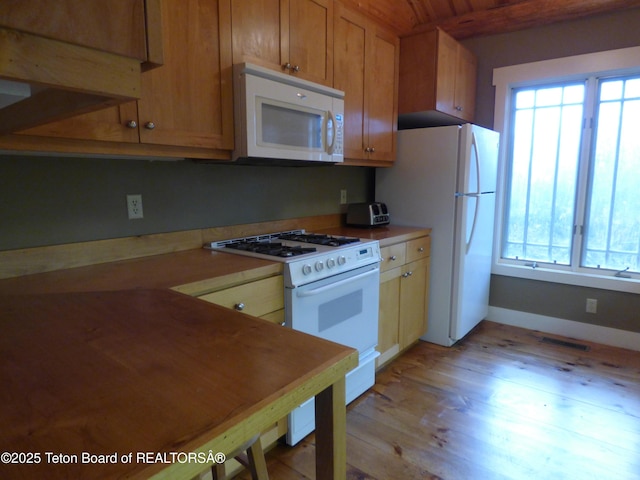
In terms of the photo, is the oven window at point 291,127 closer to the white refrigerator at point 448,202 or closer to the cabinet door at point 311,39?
the cabinet door at point 311,39

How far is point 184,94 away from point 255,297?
0.89m

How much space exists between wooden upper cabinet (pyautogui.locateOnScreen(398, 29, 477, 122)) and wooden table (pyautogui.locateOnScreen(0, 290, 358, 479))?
96.1 inches

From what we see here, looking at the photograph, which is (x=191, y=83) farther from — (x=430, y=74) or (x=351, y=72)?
(x=430, y=74)

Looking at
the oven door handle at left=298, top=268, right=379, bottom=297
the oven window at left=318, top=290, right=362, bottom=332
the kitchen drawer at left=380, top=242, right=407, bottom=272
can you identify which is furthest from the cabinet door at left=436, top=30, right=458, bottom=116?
the oven window at left=318, top=290, right=362, bottom=332

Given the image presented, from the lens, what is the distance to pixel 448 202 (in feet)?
9.04

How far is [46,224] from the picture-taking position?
4.94ft

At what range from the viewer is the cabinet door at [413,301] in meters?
2.62

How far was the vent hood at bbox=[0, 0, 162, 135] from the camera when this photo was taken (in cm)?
54

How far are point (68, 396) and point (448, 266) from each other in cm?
263

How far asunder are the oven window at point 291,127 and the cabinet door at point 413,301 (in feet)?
3.57

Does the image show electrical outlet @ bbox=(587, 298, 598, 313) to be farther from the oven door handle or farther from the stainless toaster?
the oven door handle

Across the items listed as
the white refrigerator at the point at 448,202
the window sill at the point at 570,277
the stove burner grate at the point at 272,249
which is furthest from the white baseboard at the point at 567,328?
the stove burner grate at the point at 272,249

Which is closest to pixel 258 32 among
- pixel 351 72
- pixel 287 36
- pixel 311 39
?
pixel 287 36

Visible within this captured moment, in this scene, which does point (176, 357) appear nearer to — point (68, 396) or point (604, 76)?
point (68, 396)
